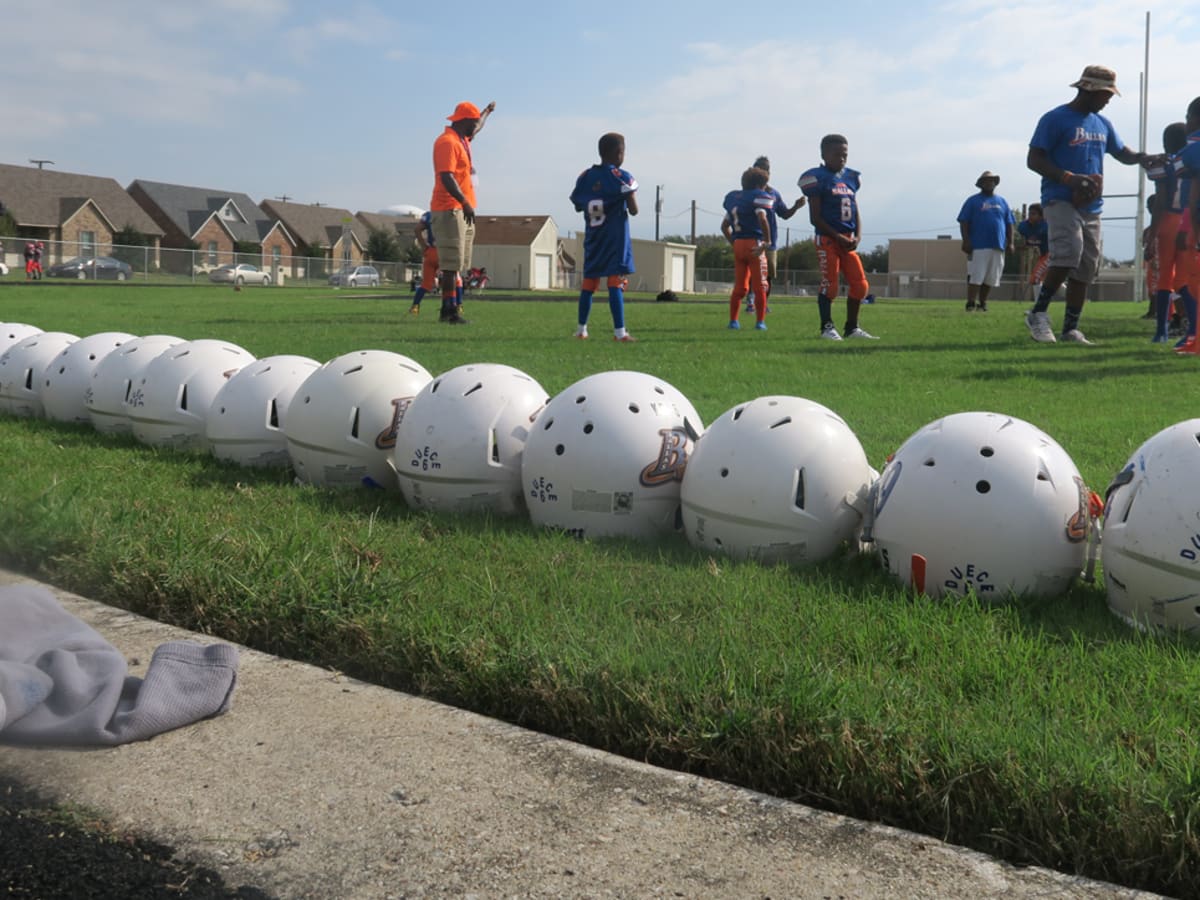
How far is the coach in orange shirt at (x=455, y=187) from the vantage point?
15.2m

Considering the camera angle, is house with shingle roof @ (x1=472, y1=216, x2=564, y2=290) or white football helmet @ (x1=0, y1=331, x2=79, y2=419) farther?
house with shingle roof @ (x1=472, y1=216, x2=564, y2=290)

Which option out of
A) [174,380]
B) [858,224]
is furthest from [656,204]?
[174,380]

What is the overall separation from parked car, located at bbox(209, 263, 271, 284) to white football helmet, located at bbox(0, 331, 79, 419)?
2148 inches

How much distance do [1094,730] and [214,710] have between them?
2.33 meters

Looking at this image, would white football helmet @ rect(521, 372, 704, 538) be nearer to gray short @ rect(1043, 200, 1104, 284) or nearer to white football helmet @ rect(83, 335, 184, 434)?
white football helmet @ rect(83, 335, 184, 434)

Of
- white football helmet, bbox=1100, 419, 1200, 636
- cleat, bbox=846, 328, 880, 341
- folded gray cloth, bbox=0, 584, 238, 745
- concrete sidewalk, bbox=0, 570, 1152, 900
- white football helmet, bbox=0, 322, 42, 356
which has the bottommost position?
concrete sidewalk, bbox=0, 570, 1152, 900

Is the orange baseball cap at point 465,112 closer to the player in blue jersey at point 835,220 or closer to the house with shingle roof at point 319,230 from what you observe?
the player in blue jersey at point 835,220

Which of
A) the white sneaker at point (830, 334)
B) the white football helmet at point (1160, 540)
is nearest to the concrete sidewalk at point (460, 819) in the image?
the white football helmet at point (1160, 540)

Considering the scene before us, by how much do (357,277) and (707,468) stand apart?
65020mm

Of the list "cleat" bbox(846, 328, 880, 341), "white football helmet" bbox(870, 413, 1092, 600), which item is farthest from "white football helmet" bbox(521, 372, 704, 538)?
"cleat" bbox(846, 328, 880, 341)

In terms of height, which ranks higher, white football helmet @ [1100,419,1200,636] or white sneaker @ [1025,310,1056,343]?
white sneaker @ [1025,310,1056,343]

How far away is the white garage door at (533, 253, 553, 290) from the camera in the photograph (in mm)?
77000

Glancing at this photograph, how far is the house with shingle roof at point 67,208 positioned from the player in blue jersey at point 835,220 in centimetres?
6888

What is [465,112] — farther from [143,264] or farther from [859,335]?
[143,264]
